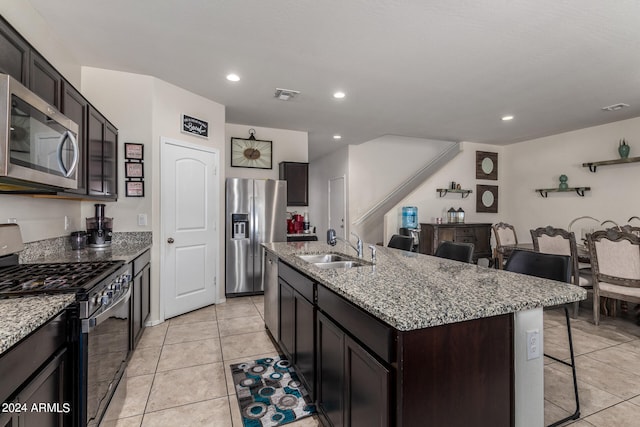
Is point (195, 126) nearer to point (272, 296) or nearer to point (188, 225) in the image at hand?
point (188, 225)

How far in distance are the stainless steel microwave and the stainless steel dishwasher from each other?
1570 mm

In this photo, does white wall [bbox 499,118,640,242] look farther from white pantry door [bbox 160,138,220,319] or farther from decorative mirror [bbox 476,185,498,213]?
white pantry door [bbox 160,138,220,319]

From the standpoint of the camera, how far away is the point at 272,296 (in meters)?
2.87

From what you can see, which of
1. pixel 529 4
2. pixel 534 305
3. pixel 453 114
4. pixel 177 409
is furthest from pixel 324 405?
pixel 453 114

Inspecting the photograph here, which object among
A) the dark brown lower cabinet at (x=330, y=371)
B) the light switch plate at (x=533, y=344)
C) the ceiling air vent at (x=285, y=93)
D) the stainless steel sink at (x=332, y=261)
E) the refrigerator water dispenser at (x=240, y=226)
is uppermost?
the ceiling air vent at (x=285, y=93)

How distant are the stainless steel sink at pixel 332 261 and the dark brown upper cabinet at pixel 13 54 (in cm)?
200

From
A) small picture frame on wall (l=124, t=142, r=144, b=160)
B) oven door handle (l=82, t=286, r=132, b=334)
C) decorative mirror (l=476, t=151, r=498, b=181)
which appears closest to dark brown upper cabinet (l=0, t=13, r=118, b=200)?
small picture frame on wall (l=124, t=142, r=144, b=160)

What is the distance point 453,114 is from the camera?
15.4 ft

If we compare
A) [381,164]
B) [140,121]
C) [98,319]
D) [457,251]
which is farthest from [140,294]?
[381,164]

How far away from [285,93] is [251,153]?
5.29 ft

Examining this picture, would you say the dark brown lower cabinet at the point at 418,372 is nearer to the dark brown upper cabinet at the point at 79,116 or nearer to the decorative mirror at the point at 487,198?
the dark brown upper cabinet at the point at 79,116

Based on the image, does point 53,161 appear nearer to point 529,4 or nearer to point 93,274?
point 93,274

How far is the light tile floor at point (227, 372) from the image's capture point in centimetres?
190

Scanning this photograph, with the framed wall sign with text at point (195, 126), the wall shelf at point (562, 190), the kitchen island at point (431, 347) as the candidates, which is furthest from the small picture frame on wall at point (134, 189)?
the wall shelf at point (562, 190)
